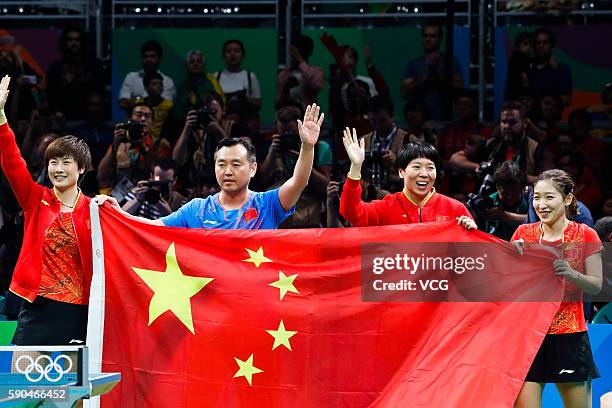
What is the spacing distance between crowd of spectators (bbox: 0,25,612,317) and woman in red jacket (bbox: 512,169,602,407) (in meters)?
2.41

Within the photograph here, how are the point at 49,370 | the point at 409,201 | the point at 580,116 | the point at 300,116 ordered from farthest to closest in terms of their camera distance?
1. the point at 580,116
2. the point at 300,116
3. the point at 409,201
4. the point at 49,370

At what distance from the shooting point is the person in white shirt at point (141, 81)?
1162 cm

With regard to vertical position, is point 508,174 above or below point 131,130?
below

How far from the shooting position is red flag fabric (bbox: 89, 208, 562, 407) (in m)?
6.61

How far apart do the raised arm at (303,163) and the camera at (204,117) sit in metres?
3.64

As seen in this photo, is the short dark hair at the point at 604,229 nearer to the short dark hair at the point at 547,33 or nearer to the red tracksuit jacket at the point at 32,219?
the short dark hair at the point at 547,33

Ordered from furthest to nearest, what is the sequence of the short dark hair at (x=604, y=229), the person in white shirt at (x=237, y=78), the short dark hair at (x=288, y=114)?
1. the person in white shirt at (x=237, y=78)
2. the short dark hair at (x=288, y=114)
3. the short dark hair at (x=604, y=229)

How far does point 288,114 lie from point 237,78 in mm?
1311

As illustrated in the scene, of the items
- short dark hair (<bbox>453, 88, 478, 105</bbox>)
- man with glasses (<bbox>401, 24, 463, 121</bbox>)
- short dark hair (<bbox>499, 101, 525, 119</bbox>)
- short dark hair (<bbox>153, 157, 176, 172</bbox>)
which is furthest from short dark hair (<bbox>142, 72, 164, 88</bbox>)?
short dark hair (<bbox>499, 101, 525, 119</bbox>)

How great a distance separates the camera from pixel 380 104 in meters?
10.8

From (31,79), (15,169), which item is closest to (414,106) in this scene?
(31,79)

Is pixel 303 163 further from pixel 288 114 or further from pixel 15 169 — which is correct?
pixel 288 114

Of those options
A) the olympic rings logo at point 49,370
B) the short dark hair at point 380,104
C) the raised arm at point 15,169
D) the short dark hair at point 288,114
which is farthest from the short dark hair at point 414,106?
the olympic rings logo at point 49,370

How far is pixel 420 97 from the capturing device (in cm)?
1136
